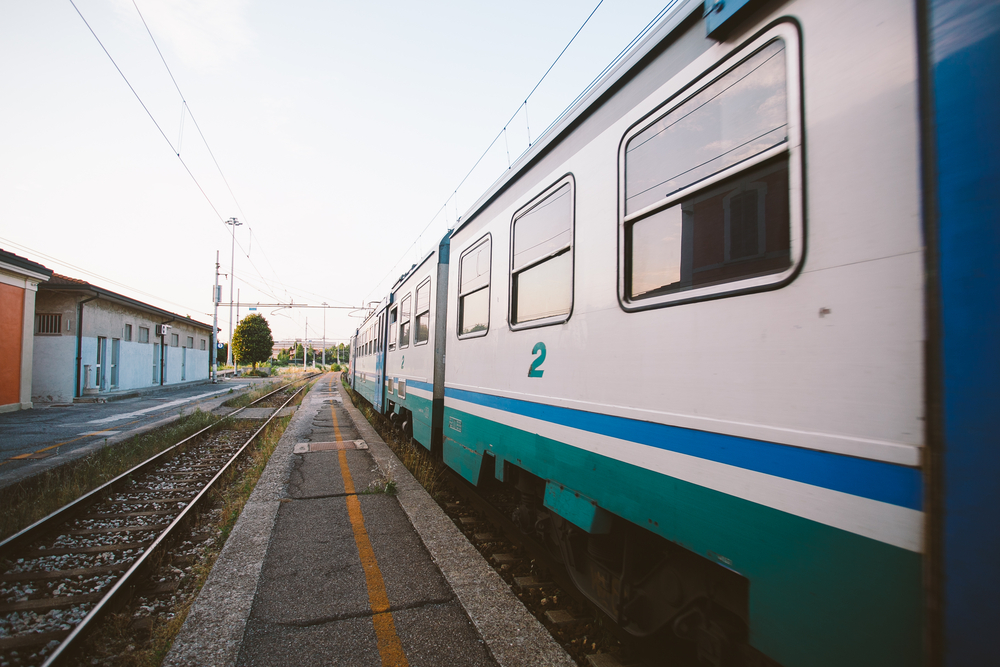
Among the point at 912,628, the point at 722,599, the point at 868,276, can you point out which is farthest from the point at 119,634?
the point at 868,276

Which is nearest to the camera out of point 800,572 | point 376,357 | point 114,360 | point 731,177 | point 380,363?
point 800,572

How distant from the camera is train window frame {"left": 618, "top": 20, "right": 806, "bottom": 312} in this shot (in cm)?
159

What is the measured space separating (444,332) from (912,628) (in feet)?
17.5

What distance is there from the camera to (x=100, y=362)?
1859 centimetres

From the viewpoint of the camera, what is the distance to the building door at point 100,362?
18188 mm

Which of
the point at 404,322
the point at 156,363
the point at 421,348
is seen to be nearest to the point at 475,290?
the point at 421,348

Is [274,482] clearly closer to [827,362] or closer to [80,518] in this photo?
[80,518]

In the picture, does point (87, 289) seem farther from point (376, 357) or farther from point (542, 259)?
point (542, 259)

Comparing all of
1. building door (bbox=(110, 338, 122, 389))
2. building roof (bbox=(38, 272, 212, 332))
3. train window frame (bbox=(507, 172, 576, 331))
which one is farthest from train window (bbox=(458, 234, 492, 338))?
building door (bbox=(110, 338, 122, 389))

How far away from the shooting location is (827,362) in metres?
1.44

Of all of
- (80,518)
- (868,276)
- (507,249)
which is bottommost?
(80,518)

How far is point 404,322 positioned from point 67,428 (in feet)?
27.7

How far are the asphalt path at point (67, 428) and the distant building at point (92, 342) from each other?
1.23m

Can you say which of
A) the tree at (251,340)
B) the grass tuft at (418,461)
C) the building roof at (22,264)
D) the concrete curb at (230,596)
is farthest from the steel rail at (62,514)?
the tree at (251,340)
